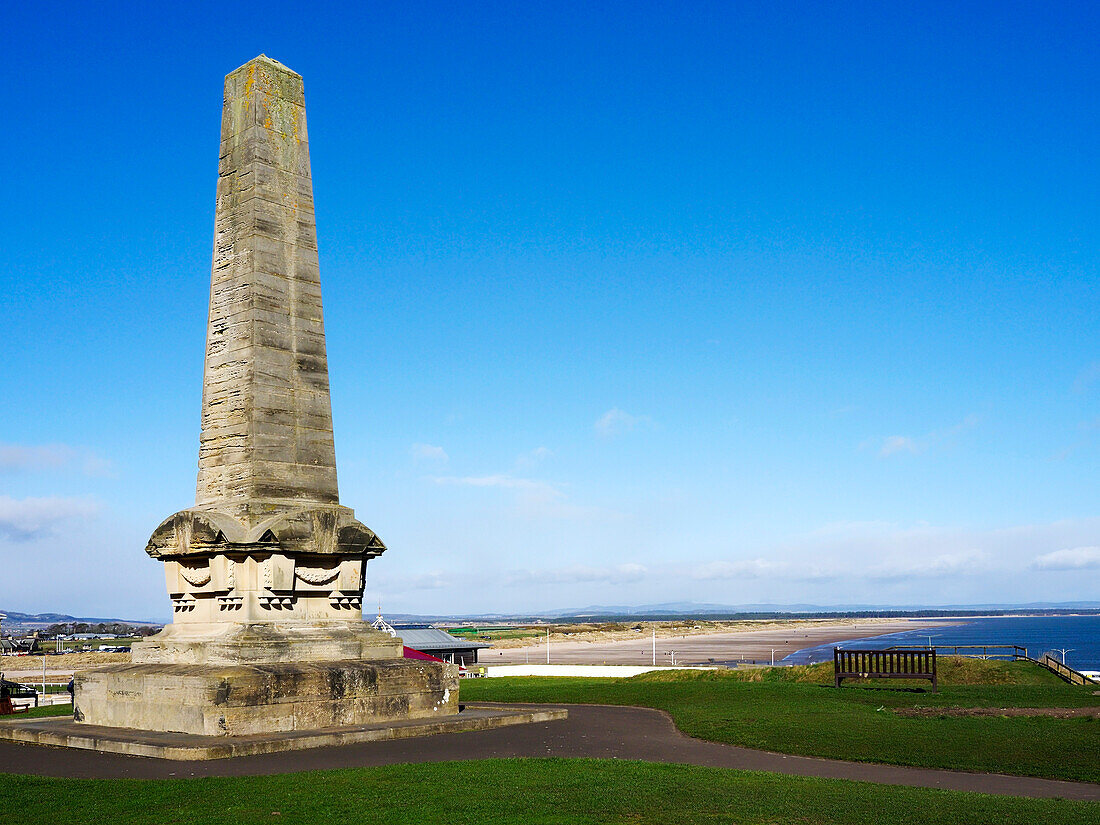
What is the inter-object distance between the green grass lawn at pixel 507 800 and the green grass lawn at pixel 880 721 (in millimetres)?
2682

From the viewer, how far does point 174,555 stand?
55.2ft

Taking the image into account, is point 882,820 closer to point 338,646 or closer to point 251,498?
point 338,646

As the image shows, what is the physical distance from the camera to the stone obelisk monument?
1534cm

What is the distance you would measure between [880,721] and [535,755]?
6499 millimetres

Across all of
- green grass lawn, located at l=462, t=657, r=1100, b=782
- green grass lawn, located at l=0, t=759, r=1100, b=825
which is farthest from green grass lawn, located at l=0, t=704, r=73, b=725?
green grass lawn, located at l=0, t=759, r=1100, b=825

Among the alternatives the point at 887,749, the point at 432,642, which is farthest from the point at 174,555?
the point at 432,642

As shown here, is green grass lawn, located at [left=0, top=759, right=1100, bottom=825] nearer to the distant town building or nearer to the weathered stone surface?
the weathered stone surface

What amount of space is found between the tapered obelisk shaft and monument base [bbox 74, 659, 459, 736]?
8.48ft

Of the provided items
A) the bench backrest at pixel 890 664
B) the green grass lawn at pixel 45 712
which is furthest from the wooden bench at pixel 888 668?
the green grass lawn at pixel 45 712

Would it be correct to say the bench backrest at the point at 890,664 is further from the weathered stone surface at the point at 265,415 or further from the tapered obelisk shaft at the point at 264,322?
the tapered obelisk shaft at the point at 264,322

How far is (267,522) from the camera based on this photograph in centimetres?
1588

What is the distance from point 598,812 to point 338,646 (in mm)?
7621

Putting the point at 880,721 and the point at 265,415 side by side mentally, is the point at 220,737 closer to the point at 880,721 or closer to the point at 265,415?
the point at 265,415

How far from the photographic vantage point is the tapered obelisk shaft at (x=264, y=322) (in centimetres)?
1662
